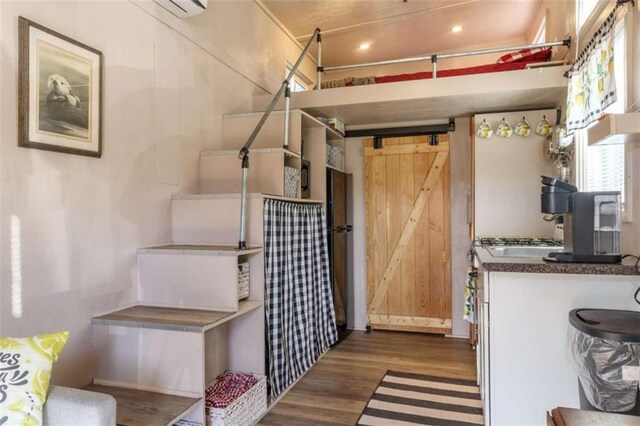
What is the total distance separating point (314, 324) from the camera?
341 cm

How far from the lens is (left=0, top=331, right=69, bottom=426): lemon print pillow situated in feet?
4.08

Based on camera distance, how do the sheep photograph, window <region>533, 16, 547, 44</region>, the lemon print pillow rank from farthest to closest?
window <region>533, 16, 547, 44</region> < the sheep photograph < the lemon print pillow

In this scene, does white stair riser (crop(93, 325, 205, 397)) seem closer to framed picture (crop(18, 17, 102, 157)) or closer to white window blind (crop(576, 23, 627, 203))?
framed picture (crop(18, 17, 102, 157))

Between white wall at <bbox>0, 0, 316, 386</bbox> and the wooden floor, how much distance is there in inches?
52.2

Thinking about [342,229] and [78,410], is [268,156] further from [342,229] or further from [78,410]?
[78,410]

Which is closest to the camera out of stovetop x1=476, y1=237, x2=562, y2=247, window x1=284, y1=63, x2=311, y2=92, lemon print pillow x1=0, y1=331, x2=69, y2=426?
lemon print pillow x1=0, y1=331, x2=69, y2=426

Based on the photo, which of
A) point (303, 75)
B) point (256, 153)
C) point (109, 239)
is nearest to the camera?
point (109, 239)

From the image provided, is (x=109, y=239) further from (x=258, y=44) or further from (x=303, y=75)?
(x=303, y=75)

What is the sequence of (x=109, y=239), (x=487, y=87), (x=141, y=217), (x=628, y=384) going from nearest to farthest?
(x=628, y=384)
(x=109, y=239)
(x=141, y=217)
(x=487, y=87)

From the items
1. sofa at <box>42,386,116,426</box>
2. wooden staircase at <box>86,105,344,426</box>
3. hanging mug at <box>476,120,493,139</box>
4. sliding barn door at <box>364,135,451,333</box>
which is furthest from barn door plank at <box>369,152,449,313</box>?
sofa at <box>42,386,116,426</box>

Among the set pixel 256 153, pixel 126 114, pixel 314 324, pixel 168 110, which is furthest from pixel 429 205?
pixel 126 114

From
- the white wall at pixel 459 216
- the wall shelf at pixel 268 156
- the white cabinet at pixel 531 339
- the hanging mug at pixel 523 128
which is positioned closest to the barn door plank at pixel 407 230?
the white wall at pixel 459 216

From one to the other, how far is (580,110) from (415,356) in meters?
2.41

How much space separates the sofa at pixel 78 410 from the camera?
1.29 meters
